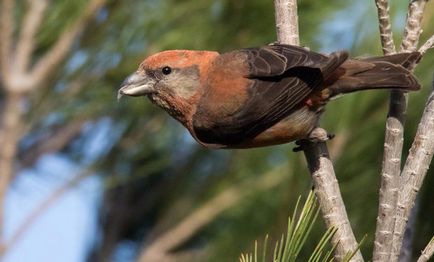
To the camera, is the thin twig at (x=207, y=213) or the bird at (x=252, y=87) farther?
the thin twig at (x=207, y=213)

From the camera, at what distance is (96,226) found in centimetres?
524

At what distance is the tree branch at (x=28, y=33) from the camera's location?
4234 mm

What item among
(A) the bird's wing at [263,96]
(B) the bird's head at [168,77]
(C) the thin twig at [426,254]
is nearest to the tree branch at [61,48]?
(B) the bird's head at [168,77]

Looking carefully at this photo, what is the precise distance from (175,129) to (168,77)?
1607mm

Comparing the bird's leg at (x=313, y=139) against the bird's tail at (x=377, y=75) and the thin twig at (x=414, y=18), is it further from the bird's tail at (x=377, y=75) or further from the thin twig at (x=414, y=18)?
the thin twig at (x=414, y=18)

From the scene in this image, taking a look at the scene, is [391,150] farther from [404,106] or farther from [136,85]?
[136,85]

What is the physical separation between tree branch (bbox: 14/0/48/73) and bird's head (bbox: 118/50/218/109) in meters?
0.99

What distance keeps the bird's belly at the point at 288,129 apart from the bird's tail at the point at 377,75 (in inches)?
4.1

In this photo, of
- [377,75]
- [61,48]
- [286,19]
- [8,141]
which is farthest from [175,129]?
[286,19]

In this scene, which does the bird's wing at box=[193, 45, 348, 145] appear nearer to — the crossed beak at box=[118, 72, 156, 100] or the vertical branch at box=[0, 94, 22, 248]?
the crossed beak at box=[118, 72, 156, 100]

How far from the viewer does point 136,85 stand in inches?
130

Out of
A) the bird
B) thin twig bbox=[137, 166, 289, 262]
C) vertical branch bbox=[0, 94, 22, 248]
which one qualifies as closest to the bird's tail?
the bird

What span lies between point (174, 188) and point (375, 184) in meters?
1.35

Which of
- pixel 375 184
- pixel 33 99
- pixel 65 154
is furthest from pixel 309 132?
pixel 65 154
